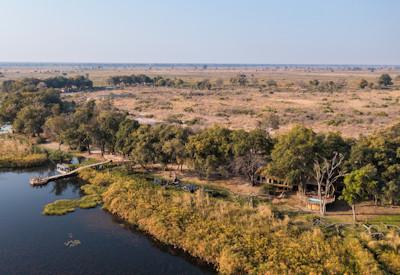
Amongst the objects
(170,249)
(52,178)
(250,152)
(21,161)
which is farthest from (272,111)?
(170,249)

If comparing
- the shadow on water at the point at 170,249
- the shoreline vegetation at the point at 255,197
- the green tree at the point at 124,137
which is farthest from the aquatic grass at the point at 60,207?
the green tree at the point at 124,137

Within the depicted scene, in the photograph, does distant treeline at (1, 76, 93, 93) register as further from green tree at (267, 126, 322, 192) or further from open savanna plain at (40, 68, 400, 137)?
green tree at (267, 126, 322, 192)

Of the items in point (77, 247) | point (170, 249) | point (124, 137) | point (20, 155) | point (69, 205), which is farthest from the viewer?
point (20, 155)

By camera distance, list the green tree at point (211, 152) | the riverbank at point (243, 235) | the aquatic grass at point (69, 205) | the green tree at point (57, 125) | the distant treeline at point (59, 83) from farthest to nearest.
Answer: the distant treeline at point (59, 83)
the green tree at point (57, 125)
the green tree at point (211, 152)
the aquatic grass at point (69, 205)
the riverbank at point (243, 235)

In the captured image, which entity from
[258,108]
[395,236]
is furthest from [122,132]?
[258,108]

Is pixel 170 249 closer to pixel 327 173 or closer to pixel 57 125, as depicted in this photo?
pixel 327 173

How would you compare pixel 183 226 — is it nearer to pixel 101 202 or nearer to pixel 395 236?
pixel 101 202

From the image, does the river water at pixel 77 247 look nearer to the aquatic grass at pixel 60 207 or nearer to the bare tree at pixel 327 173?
the aquatic grass at pixel 60 207
